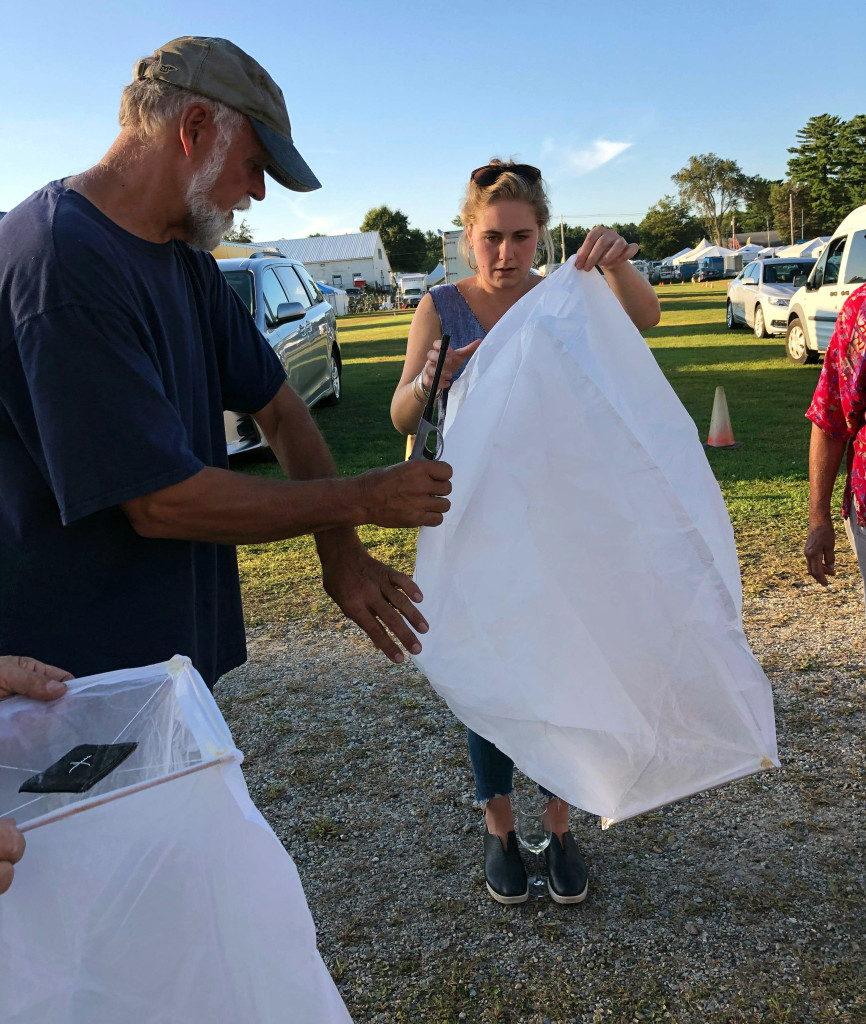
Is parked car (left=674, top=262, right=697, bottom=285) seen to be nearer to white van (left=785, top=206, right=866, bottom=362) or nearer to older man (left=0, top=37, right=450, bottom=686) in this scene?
white van (left=785, top=206, right=866, bottom=362)

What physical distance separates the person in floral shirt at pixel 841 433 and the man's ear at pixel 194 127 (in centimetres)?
166

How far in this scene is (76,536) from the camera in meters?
1.62

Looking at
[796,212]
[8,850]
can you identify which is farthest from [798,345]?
[796,212]

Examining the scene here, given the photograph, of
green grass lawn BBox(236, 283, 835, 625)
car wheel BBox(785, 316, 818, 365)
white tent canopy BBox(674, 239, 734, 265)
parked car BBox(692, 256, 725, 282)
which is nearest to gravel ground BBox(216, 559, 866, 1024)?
green grass lawn BBox(236, 283, 835, 625)

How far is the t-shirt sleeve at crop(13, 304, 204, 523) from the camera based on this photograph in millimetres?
1423

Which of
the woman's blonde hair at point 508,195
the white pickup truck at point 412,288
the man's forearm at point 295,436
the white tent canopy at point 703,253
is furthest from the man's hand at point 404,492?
the white tent canopy at point 703,253

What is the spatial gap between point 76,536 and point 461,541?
0.79 m

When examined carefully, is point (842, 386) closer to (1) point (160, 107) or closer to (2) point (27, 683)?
(1) point (160, 107)

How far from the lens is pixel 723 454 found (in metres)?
7.55

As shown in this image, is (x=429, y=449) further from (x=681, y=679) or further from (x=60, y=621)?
(x=60, y=621)

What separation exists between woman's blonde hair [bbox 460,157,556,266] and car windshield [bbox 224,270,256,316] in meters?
6.33

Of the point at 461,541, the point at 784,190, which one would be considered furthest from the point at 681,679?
the point at 784,190

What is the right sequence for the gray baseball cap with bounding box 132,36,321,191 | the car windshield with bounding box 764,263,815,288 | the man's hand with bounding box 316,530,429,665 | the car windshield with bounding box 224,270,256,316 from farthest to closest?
the car windshield with bounding box 764,263,815,288, the car windshield with bounding box 224,270,256,316, the man's hand with bounding box 316,530,429,665, the gray baseball cap with bounding box 132,36,321,191

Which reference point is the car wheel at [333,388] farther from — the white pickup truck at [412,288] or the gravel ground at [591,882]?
the white pickup truck at [412,288]
